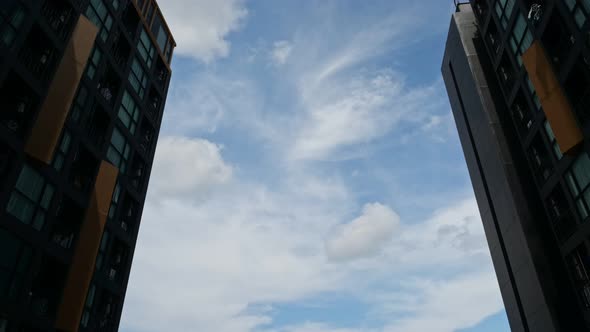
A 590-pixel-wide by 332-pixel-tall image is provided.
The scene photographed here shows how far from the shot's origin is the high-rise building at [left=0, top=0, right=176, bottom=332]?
930 inches

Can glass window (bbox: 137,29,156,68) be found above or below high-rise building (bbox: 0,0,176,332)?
above

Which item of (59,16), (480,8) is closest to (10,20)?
(59,16)

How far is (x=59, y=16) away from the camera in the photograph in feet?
97.1

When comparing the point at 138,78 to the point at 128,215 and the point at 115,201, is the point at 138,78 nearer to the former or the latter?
the point at 115,201

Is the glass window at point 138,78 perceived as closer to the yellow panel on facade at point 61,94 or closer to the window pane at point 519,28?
the yellow panel on facade at point 61,94

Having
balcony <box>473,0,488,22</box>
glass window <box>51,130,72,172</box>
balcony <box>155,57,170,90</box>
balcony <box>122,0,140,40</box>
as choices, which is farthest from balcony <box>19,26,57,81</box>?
balcony <box>473,0,488,22</box>

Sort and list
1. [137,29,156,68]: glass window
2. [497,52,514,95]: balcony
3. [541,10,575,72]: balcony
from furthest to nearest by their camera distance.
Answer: [137,29,156,68]: glass window → [497,52,514,95]: balcony → [541,10,575,72]: balcony

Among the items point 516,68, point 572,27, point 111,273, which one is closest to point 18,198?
point 111,273

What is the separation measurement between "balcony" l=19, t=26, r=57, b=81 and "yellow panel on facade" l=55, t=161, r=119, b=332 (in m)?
8.13

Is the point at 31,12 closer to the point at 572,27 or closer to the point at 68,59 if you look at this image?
the point at 68,59

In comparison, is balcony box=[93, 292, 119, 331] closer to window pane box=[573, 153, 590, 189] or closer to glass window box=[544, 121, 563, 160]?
window pane box=[573, 153, 590, 189]

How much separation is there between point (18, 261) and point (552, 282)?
33813 millimetres

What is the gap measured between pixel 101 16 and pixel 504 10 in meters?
31.6

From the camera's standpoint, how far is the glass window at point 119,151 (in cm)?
3525
